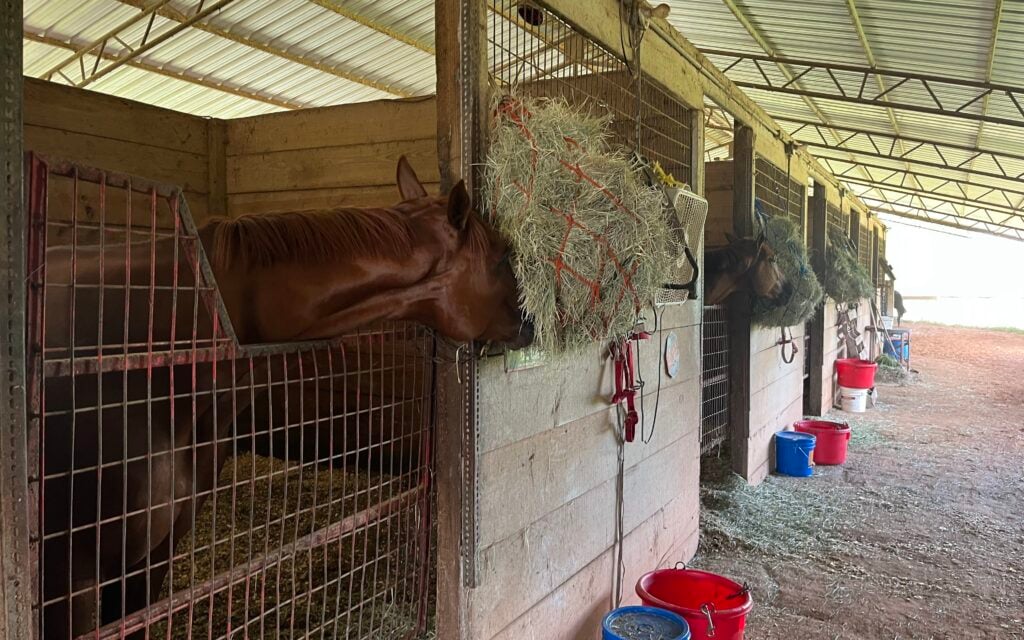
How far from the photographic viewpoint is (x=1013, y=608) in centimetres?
→ 318

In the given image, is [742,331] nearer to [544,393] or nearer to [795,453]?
[795,453]

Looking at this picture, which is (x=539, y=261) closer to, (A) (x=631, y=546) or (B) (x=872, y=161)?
(A) (x=631, y=546)

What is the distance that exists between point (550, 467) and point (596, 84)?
1.66 metres

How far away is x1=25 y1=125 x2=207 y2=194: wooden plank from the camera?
10.1 ft

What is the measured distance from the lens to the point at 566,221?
1.84 meters

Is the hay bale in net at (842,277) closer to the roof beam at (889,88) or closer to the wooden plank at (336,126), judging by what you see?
the roof beam at (889,88)

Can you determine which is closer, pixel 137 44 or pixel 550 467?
pixel 550 467

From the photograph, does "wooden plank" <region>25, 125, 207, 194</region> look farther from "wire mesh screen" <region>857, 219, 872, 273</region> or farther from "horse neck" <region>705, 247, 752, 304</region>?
"wire mesh screen" <region>857, 219, 872, 273</region>

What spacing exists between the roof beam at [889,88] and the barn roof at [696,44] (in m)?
0.02

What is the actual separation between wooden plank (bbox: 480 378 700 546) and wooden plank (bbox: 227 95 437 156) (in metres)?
1.54

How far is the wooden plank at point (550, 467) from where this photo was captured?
2039 millimetres

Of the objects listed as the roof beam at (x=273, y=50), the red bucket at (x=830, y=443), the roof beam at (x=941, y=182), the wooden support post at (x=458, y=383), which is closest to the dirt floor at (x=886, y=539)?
the red bucket at (x=830, y=443)

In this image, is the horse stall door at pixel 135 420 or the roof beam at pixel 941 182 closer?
the horse stall door at pixel 135 420

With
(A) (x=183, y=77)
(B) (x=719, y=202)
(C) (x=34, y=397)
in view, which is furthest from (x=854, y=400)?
(A) (x=183, y=77)
